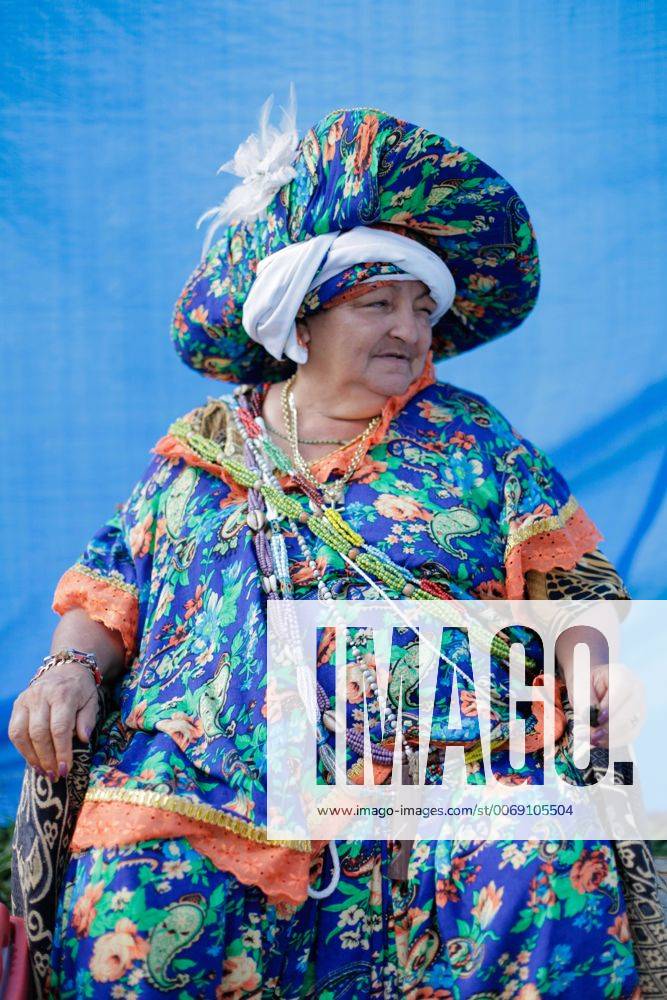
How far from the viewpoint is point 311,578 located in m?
2.45

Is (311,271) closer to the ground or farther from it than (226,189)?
closer to the ground

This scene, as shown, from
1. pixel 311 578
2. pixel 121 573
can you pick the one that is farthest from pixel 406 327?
pixel 121 573

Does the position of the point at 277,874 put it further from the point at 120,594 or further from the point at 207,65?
the point at 207,65

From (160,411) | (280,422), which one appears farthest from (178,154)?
Result: (280,422)

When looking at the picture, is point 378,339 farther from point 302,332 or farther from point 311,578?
point 311,578

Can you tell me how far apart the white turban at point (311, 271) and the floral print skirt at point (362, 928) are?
3.60 ft

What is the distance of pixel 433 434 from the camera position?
265cm

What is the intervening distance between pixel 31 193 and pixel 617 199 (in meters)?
1.44

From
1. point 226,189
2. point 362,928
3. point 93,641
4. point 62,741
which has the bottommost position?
point 362,928

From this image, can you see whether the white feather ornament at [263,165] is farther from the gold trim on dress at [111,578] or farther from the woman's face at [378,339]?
the gold trim on dress at [111,578]

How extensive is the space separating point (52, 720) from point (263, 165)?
1230 millimetres

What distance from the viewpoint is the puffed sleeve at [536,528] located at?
2467 millimetres

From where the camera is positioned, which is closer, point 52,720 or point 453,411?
point 52,720

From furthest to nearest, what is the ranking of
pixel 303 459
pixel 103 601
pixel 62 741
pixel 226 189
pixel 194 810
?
1. pixel 226 189
2. pixel 303 459
3. pixel 103 601
4. pixel 62 741
5. pixel 194 810
